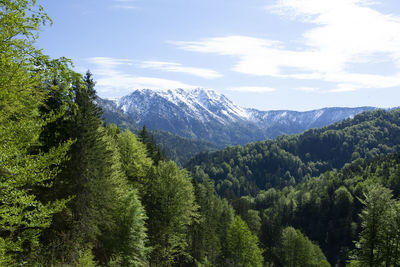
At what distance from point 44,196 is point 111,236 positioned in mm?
8655

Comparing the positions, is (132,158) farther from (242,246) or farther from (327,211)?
(327,211)

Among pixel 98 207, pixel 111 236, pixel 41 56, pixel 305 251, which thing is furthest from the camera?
pixel 305 251

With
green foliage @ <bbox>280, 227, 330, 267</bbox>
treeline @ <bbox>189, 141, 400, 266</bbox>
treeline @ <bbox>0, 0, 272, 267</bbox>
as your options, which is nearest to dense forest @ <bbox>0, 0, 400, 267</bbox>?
treeline @ <bbox>0, 0, 272, 267</bbox>

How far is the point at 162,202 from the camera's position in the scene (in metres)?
36.4

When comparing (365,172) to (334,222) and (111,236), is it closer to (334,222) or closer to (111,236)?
(334,222)

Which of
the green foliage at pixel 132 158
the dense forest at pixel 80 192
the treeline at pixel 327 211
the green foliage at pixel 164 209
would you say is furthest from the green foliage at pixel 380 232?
the treeline at pixel 327 211

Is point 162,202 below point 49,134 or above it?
below

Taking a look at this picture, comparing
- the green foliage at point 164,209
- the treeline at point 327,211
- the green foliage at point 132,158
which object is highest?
the green foliage at point 132,158

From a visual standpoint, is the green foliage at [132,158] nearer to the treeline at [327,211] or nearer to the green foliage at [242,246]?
the green foliage at [242,246]

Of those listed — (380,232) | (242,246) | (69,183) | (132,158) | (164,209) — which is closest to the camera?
(69,183)

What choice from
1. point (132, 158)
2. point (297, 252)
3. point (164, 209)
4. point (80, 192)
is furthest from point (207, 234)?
point (80, 192)

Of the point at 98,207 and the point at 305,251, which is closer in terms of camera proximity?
the point at 98,207

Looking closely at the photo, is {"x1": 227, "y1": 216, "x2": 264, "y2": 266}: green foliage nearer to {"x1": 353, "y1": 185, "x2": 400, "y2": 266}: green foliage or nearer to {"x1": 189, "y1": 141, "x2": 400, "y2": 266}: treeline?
{"x1": 189, "y1": 141, "x2": 400, "y2": 266}: treeline

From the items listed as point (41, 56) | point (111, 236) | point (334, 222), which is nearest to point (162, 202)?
point (111, 236)
